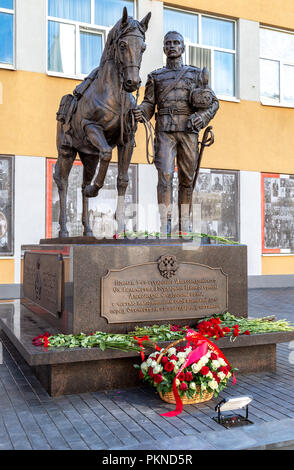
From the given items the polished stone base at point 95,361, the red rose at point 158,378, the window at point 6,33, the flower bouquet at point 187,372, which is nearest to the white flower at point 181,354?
the flower bouquet at point 187,372

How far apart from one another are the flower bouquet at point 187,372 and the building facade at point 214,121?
720 cm

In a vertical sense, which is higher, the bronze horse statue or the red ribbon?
the bronze horse statue

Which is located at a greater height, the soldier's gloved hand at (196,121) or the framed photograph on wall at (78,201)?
the soldier's gloved hand at (196,121)

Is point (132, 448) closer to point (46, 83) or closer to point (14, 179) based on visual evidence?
point (14, 179)

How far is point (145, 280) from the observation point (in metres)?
4.69

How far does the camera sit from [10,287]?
11.1 metres

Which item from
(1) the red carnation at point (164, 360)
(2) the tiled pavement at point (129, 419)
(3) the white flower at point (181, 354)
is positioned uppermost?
(3) the white flower at point (181, 354)

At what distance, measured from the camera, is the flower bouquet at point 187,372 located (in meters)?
3.80

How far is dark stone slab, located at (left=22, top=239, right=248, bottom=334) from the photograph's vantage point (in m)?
4.47

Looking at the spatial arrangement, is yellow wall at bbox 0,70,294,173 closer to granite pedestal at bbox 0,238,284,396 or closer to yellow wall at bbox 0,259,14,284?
yellow wall at bbox 0,259,14,284

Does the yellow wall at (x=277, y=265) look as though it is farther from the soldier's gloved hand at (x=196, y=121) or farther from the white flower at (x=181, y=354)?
the white flower at (x=181, y=354)

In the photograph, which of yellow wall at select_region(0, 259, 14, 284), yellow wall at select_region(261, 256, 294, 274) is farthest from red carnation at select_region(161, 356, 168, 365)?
yellow wall at select_region(261, 256, 294, 274)

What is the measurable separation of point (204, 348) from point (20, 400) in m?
1.54

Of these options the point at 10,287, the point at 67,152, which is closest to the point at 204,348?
the point at 67,152
